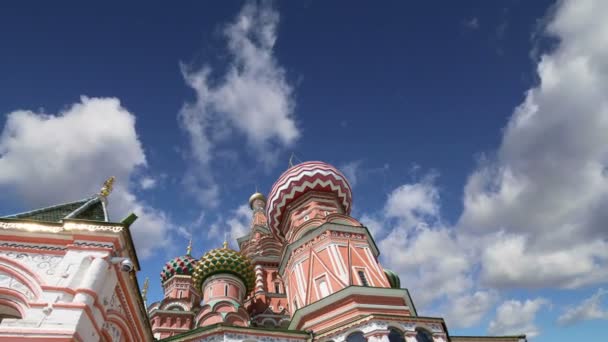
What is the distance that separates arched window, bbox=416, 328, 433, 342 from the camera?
41.0ft

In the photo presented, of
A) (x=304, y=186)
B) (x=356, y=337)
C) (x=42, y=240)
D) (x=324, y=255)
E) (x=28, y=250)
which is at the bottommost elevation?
(x=356, y=337)

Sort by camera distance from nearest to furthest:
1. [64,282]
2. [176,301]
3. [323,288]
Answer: [64,282]
[323,288]
[176,301]

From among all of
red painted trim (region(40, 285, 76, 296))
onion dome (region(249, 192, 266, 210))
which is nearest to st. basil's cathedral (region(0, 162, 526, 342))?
red painted trim (region(40, 285, 76, 296))

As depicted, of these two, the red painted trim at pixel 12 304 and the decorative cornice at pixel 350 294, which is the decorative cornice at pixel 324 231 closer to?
the decorative cornice at pixel 350 294

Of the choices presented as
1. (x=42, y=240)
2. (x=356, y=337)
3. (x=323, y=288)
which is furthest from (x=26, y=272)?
(x=323, y=288)

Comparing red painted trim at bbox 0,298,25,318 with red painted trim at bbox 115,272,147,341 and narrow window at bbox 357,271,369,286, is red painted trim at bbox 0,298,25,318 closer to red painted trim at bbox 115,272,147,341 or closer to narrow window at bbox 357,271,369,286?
red painted trim at bbox 115,272,147,341

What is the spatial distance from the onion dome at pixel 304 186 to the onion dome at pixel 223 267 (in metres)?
3.07

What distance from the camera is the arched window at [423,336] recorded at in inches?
492

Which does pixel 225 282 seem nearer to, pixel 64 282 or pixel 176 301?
pixel 176 301

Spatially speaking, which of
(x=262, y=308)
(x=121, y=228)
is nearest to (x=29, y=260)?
(x=121, y=228)

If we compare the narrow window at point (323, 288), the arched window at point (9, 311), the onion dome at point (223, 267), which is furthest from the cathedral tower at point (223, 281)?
the arched window at point (9, 311)

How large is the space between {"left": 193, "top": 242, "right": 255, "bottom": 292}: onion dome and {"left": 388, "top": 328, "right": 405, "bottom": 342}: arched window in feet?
40.2

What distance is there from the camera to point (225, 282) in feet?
70.7

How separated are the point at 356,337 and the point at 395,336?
1.35 meters
